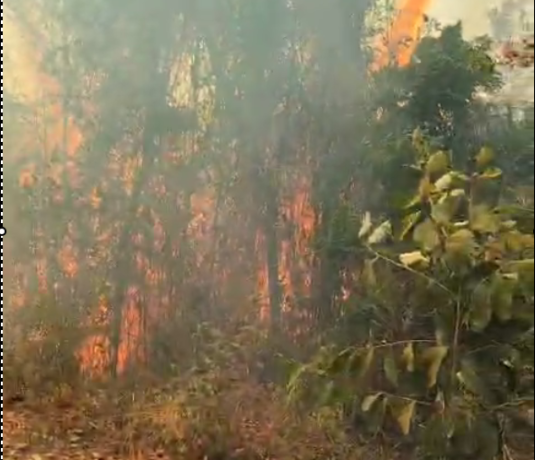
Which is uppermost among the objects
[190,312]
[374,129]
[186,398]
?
[374,129]

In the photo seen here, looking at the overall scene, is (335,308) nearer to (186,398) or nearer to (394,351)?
(394,351)

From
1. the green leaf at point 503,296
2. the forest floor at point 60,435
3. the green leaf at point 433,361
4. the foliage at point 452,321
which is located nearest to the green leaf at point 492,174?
the foliage at point 452,321

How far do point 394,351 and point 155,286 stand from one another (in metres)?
0.40

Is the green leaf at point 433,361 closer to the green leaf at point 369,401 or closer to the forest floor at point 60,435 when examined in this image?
the green leaf at point 369,401

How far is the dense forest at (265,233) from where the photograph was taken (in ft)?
3.59

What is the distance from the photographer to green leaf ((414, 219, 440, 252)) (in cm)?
110

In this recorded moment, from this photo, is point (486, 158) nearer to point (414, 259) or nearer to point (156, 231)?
point (414, 259)

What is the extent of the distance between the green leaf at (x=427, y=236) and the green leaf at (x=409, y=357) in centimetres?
14

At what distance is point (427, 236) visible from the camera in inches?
43.5

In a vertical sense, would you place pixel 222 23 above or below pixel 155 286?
above

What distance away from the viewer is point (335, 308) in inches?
47.6

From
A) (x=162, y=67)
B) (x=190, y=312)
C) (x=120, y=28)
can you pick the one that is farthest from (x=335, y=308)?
(x=120, y=28)

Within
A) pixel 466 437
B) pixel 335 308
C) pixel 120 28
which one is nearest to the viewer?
pixel 466 437

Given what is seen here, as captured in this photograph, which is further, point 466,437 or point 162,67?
point 162,67
